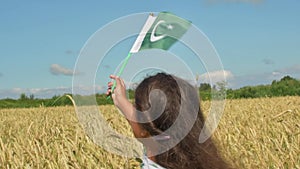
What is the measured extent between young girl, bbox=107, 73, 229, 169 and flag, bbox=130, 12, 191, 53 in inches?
5.3

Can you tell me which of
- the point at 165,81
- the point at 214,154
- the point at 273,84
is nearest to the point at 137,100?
the point at 165,81

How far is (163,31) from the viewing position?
191cm

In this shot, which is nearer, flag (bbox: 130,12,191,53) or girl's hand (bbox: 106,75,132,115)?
flag (bbox: 130,12,191,53)

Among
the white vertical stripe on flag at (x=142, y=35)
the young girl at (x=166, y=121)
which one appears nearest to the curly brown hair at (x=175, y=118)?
the young girl at (x=166, y=121)

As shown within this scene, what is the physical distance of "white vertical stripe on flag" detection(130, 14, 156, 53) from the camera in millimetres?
1945

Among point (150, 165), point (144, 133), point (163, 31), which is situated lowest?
point (150, 165)

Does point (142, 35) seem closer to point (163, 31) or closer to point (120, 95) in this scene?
point (163, 31)

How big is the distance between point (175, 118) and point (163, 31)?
1.06ft

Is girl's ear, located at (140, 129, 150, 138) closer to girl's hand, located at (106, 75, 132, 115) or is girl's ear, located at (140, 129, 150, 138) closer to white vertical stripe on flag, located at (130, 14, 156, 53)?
girl's hand, located at (106, 75, 132, 115)

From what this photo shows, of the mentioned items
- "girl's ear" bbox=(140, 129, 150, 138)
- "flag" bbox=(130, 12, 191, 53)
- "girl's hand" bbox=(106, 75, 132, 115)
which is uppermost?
"flag" bbox=(130, 12, 191, 53)

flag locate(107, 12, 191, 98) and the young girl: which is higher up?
flag locate(107, 12, 191, 98)

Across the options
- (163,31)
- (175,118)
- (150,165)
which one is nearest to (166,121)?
(175,118)

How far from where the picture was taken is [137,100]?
77.4 inches

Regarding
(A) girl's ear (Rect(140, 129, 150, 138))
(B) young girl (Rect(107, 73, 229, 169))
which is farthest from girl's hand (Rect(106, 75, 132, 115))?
(A) girl's ear (Rect(140, 129, 150, 138))
